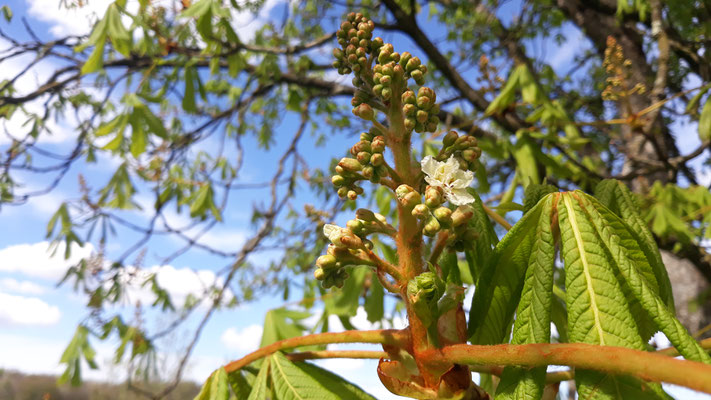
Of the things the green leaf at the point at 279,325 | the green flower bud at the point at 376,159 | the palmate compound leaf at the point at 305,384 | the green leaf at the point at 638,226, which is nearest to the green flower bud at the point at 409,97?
the green flower bud at the point at 376,159

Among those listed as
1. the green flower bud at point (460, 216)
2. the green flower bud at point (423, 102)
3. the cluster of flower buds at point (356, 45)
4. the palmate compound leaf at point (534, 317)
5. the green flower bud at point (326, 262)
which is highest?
the cluster of flower buds at point (356, 45)

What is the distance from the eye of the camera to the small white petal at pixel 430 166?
821mm

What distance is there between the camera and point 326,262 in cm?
83

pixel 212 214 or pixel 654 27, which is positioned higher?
pixel 654 27

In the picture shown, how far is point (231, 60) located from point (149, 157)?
1492 mm

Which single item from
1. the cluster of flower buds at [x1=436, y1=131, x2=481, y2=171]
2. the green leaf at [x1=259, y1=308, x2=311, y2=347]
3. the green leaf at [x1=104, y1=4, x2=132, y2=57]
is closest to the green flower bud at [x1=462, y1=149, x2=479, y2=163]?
the cluster of flower buds at [x1=436, y1=131, x2=481, y2=171]

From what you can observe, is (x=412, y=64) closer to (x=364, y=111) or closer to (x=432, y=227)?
(x=364, y=111)

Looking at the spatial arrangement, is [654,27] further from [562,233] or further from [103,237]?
[103,237]

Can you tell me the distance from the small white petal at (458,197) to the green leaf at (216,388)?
698 millimetres

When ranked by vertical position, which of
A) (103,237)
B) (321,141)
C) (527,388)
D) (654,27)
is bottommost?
(527,388)

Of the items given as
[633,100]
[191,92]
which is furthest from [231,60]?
[633,100]

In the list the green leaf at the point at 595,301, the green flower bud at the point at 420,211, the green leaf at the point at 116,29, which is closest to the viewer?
the green leaf at the point at 595,301

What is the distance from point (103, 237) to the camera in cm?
397

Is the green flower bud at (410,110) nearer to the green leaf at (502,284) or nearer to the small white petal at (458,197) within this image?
the small white petal at (458,197)
